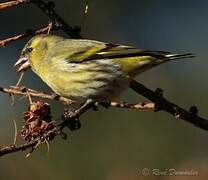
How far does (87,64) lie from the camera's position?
3445 mm

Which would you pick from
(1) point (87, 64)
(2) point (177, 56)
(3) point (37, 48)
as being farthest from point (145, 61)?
(3) point (37, 48)

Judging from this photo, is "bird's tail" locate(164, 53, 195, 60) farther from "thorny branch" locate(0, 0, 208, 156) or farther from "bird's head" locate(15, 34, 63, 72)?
"bird's head" locate(15, 34, 63, 72)

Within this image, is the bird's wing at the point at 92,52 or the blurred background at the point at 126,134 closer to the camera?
the bird's wing at the point at 92,52

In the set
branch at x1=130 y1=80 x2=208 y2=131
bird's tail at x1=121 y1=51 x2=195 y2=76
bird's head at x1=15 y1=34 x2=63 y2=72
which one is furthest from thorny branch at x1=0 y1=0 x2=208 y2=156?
bird's head at x1=15 y1=34 x2=63 y2=72

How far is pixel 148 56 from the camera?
3107mm

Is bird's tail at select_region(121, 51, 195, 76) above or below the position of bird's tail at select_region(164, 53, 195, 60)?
below

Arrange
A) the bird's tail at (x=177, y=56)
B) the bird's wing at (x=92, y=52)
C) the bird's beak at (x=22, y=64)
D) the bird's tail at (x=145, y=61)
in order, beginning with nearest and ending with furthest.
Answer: the bird's tail at (x=177, y=56) < the bird's beak at (x=22, y=64) < the bird's tail at (x=145, y=61) < the bird's wing at (x=92, y=52)

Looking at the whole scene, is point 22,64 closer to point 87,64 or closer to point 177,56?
point 87,64

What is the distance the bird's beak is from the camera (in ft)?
9.41

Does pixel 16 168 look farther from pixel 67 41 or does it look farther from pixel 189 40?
pixel 189 40

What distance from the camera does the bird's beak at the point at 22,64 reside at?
2.87 meters

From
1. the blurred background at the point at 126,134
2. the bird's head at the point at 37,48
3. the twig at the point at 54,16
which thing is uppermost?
the twig at the point at 54,16

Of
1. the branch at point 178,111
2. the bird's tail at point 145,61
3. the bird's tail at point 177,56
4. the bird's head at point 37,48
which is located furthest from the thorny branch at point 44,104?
the bird's head at point 37,48

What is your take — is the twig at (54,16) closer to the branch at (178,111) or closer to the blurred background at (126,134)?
the branch at (178,111)
